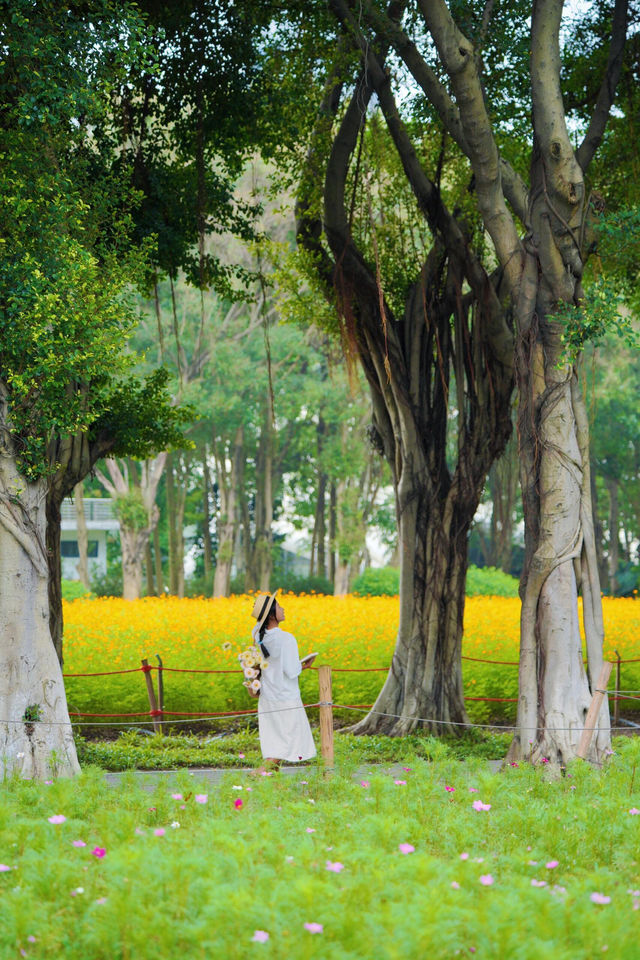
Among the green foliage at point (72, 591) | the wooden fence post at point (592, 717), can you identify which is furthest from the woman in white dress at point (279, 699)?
the green foliage at point (72, 591)

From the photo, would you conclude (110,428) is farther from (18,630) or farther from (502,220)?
(502,220)

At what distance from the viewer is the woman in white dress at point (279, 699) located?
8500 millimetres

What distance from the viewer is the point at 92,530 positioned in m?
39.6

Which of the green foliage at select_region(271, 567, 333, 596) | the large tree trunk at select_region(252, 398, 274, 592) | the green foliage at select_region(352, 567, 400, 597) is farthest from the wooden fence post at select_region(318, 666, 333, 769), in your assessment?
the green foliage at select_region(271, 567, 333, 596)

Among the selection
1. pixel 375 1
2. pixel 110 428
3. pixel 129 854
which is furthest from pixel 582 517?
pixel 129 854

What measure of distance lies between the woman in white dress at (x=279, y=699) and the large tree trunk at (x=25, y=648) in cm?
152

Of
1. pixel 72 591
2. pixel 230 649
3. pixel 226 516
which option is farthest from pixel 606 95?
pixel 226 516

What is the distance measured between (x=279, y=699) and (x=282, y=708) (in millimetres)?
90

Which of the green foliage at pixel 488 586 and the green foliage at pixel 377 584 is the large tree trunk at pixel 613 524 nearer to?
the green foliage at pixel 488 586

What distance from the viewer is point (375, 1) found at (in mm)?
10070

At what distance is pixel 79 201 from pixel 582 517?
4.85 m

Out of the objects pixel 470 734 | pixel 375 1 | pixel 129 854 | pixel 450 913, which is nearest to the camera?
pixel 450 913

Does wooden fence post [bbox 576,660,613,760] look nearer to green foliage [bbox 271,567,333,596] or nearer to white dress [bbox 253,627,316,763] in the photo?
white dress [bbox 253,627,316,763]

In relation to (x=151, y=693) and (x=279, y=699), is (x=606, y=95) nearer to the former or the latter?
(x=279, y=699)
